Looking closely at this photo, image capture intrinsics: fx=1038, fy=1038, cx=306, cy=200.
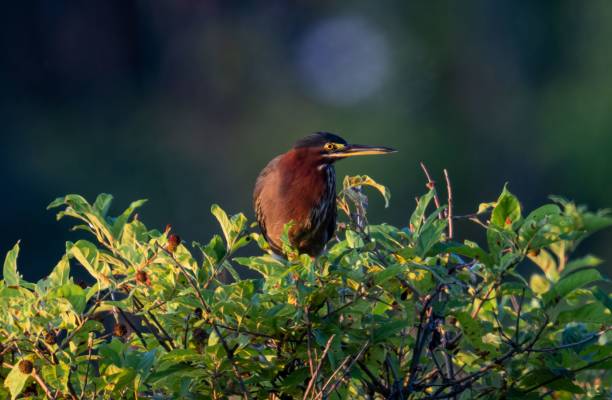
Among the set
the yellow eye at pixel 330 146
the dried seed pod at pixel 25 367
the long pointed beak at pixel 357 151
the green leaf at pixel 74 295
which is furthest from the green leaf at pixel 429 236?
the yellow eye at pixel 330 146

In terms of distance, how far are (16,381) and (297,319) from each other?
0.48m

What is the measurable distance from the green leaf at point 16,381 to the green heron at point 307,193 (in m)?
1.59

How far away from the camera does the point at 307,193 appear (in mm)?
3320

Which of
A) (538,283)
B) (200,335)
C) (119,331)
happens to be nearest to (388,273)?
(200,335)

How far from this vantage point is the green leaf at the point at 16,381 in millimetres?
1714

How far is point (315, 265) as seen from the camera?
1.83 metres

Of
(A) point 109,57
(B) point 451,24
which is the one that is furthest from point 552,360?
(A) point 109,57

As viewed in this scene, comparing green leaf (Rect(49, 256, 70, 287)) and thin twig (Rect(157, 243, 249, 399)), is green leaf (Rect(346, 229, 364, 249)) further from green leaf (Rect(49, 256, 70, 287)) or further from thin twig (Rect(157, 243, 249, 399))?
green leaf (Rect(49, 256, 70, 287))

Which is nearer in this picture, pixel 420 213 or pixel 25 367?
pixel 25 367

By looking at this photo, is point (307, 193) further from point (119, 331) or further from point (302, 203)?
point (119, 331)

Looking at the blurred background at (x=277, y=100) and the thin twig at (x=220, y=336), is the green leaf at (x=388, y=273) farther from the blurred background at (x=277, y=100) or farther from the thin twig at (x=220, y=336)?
the blurred background at (x=277, y=100)

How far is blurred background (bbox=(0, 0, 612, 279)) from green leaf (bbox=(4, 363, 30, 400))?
10.6 meters

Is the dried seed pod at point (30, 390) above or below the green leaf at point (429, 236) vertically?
below

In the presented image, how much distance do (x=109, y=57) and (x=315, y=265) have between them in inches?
639
